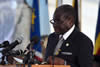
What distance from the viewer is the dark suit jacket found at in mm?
1730

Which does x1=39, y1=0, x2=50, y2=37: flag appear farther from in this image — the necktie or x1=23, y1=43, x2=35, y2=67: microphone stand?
x1=23, y1=43, x2=35, y2=67: microphone stand

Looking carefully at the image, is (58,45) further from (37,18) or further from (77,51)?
(37,18)

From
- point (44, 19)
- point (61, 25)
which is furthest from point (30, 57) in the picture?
point (44, 19)

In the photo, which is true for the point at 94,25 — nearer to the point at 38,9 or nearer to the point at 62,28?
the point at 38,9

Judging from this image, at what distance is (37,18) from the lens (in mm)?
3855

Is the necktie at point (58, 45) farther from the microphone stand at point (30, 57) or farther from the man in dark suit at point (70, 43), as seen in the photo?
the microphone stand at point (30, 57)

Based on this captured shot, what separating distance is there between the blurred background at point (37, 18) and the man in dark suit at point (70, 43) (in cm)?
184

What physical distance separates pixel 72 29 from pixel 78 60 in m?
0.29

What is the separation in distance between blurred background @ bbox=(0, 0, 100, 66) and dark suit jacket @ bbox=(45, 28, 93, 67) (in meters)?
1.86


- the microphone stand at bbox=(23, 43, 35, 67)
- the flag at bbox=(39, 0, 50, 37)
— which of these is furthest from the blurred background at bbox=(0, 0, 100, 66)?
the microphone stand at bbox=(23, 43, 35, 67)

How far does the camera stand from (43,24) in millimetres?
3834

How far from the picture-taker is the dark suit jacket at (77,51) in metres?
1.73

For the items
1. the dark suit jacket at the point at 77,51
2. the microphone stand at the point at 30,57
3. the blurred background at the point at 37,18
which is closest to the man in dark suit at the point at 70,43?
the dark suit jacket at the point at 77,51

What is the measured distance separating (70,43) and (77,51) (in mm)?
106
